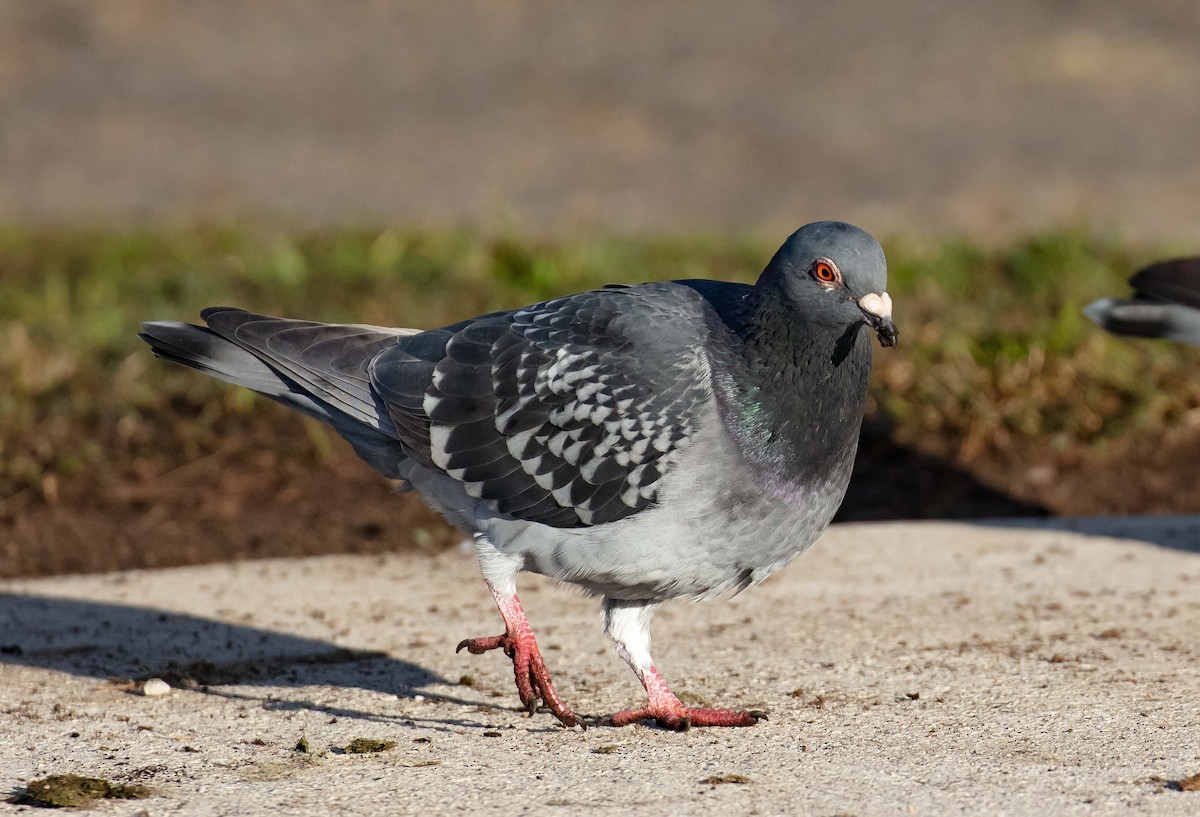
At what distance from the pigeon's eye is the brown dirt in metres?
2.76

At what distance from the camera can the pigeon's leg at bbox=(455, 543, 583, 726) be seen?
4.02 metres

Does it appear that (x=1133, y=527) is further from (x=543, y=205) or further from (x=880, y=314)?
(x=543, y=205)

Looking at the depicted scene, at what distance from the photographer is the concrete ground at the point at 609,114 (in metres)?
12.6

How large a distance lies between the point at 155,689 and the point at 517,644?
112cm

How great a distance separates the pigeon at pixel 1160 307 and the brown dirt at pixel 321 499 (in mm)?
743

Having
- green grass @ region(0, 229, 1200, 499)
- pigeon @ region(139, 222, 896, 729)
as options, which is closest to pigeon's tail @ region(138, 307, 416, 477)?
pigeon @ region(139, 222, 896, 729)

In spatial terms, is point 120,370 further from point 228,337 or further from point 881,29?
point 881,29

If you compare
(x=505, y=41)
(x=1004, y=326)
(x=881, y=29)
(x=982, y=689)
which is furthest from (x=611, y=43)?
(x=982, y=689)

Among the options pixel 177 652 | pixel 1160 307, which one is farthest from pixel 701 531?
pixel 1160 307

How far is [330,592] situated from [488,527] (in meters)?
1.42

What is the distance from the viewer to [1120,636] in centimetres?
475

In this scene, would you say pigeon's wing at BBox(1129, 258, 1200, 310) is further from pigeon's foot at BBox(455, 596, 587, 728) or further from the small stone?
the small stone

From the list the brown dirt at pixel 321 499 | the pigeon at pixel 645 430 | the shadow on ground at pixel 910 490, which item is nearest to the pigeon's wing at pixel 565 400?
the pigeon at pixel 645 430

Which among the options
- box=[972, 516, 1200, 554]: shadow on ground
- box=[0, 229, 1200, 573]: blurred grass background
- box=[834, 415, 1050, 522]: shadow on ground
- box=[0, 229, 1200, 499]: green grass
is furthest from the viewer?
box=[0, 229, 1200, 499]: green grass
